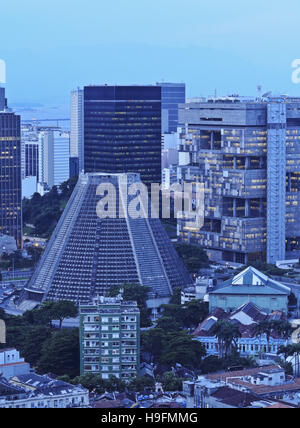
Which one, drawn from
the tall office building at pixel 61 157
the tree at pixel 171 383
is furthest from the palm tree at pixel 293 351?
the tall office building at pixel 61 157

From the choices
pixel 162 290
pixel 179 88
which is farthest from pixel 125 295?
pixel 179 88

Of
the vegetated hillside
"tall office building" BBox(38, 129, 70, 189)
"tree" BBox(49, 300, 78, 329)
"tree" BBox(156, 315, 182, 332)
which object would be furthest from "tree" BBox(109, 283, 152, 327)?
"tall office building" BBox(38, 129, 70, 189)

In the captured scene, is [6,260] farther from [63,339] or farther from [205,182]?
[63,339]

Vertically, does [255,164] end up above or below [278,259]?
above

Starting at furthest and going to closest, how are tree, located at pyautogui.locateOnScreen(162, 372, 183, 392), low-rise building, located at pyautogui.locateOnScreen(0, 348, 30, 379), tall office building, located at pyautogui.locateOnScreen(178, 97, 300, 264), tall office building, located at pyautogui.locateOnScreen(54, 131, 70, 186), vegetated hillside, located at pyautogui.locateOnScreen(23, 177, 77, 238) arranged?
1. tall office building, located at pyautogui.locateOnScreen(54, 131, 70, 186)
2. vegetated hillside, located at pyautogui.locateOnScreen(23, 177, 77, 238)
3. tall office building, located at pyautogui.locateOnScreen(178, 97, 300, 264)
4. low-rise building, located at pyautogui.locateOnScreen(0, 348, 30, 379)
5. tree, located at pyautogui.locateOnScreen(162, 372, 183, 392)

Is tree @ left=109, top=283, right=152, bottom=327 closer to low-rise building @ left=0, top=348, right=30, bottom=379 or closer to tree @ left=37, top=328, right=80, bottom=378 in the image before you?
tree @ left=37, top=328, right=80, bottom=378

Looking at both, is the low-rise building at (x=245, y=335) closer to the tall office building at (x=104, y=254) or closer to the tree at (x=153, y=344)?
the tree at (x=153, y=344)

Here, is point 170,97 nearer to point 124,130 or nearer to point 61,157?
point 61,157
